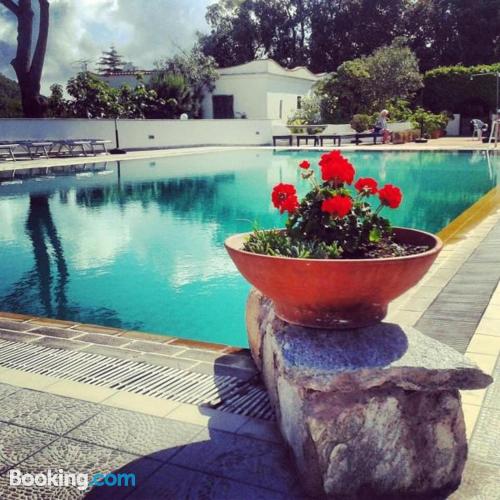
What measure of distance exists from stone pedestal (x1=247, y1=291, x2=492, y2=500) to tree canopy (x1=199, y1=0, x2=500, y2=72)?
36263 mm

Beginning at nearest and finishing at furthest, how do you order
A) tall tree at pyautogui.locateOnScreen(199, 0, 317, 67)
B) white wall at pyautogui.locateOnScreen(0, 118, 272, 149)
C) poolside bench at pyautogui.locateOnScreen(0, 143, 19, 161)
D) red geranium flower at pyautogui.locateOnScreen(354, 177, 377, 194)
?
1. red geranium flower at pyautogui.locateOnScreen(354, 177, 377, 194)
2. poolside bench at pyautogui.locateOnScreen(0, 143, 19, 161)
3. white wall at pyautogui.locateOnScreen(0, 118, 272, 149)
4. tall tree at pyautogui.locateOnScreen(199, 0, 317, 67)

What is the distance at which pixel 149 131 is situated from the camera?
24.3 meters

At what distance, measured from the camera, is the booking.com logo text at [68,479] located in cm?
200

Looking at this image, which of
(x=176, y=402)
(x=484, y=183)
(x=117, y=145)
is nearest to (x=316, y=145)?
(x=117, y=145)

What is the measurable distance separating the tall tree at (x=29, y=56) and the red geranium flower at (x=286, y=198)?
77.7 feet

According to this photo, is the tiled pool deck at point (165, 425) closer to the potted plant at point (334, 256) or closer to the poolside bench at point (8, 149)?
the potted plant at point (334, 256)

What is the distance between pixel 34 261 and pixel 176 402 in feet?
16.0

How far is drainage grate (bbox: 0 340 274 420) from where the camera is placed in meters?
2.62

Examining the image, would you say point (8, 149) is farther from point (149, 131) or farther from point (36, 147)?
point (149, 131)

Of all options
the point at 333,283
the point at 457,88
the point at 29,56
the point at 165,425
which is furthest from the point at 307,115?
the point at 333,283

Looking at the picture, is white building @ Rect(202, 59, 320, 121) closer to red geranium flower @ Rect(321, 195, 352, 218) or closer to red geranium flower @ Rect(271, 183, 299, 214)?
red geranium flower @ Rect(271, 183, 299, 214)

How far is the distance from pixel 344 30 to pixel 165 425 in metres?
38.5

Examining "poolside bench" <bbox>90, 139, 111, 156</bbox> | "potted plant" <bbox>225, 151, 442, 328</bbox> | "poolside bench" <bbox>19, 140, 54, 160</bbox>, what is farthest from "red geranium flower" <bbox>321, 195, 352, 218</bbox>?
"poolside bench" <bbox>90, 139, 111, 156</bbox>

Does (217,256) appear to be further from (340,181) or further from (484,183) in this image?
(484,183)
